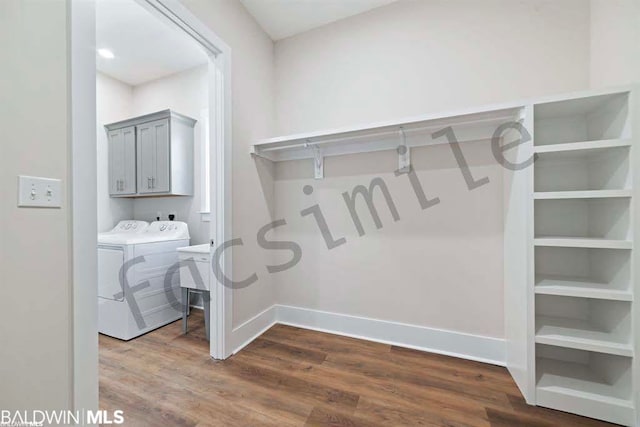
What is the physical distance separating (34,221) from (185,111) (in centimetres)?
253

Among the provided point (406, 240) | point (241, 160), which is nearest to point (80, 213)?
point (241, 160)

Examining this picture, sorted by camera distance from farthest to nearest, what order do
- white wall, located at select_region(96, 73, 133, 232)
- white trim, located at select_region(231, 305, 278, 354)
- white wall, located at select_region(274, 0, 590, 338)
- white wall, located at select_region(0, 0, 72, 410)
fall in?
white wall, located at select_region(96, 73, 133, 232), white trim, located at select_region(231, 305, 278, 354), white wall, located at select_region(274, 0, 590, 338), white wall, located at select_region(0, 0, 72, 410)

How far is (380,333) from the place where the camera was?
2043mm

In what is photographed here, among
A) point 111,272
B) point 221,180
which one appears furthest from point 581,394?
point 111,272

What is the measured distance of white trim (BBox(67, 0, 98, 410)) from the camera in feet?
3.31

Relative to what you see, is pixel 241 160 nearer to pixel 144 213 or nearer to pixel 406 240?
pixel 406 240

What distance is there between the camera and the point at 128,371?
5.53ft

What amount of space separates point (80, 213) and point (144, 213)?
2.53 metres

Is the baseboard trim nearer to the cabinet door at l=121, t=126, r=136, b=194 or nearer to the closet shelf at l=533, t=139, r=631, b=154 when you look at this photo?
the closet shelf at l=533, t=139, r=631, b=154

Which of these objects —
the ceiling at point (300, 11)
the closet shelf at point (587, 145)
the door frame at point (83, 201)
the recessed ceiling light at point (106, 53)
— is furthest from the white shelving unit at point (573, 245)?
the recessed ceiling light at point (106, 53)

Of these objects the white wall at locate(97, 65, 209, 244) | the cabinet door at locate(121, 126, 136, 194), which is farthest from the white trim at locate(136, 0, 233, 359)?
the cabinet door at locate(121, 126, 136, 194)

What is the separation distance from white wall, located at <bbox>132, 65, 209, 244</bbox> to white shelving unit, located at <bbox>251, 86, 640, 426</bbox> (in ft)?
6.95

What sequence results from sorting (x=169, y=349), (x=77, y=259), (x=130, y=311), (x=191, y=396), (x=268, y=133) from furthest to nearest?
(x=268, y=133), (x=130, y=311), (x=169, y=349), (x=191, y=396), (x=77, y=259)

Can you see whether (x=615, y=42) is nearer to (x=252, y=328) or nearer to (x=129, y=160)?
(x=252, y=328)
